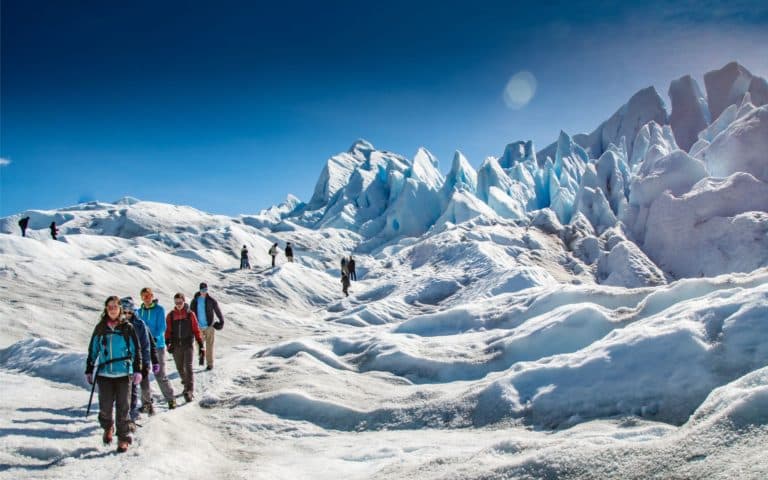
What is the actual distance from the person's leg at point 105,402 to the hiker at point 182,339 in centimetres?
233

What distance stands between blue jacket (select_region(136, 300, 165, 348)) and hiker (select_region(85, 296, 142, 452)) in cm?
198

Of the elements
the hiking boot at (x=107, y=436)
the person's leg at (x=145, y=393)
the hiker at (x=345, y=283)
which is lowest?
the hiking boot at (x=107, y=436)

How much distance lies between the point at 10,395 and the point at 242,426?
3785mm

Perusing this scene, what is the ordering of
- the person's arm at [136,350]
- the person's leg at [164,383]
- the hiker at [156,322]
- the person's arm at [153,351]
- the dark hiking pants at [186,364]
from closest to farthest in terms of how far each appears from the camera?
the person's arm at [136,350], the person's arm at [153,351], the person's leg at [164,383], the hiker at [156,322], the dark hiking pants at [186,364]

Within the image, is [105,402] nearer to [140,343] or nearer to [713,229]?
[140,343]

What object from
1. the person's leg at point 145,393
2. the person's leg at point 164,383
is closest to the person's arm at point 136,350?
the person's leg at point 145,393

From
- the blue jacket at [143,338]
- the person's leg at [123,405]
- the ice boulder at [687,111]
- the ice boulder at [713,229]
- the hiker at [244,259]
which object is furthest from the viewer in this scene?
the ice boulder at [687,111]

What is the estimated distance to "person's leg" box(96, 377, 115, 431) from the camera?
18.4ft

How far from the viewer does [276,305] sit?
78.0ft

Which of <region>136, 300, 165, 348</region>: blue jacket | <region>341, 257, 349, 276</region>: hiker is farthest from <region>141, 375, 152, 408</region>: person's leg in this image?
<region>341, 257, 349, 276</region>: hiker

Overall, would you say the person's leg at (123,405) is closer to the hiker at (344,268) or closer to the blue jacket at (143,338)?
the blue jacket at (143,338)

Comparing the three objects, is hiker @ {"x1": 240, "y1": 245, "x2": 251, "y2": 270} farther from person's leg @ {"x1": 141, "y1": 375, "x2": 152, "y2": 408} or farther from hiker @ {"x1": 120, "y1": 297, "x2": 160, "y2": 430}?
hiker @ {"x1": 120, "y1": 297, "x2": 160, "y2": 430}

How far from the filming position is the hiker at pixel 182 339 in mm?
8016

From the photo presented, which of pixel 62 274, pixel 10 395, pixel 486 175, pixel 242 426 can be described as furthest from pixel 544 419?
pixel 486 175
